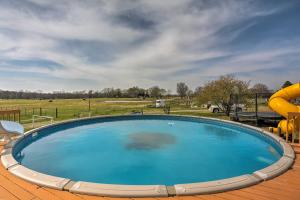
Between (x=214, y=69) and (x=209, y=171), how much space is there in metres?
19.9

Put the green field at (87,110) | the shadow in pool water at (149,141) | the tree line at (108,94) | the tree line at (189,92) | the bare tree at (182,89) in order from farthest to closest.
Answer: the tree line at (108,94) < the bare tree at (182,89) < the tree line at (189,92) < the green field at (87,110) < the shadow in pool water at (149,141)

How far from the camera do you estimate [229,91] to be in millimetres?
17078

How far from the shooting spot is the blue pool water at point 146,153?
567 centimetres

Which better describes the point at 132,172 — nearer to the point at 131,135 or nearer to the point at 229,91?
the point at 131,135

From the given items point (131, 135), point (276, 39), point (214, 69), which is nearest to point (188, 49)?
point (276, 39)

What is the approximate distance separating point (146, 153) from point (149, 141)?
5.77 ft

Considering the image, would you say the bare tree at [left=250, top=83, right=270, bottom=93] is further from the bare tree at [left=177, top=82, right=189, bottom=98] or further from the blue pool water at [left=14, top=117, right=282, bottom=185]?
the bare tree at [left=177, top=82, right=189, bottom=98]

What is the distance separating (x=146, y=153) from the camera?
7.59m

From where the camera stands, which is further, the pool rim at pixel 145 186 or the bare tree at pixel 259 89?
the bare tree at pixel 259 89

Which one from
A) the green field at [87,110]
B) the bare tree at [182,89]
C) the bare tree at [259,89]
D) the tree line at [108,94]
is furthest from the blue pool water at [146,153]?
the tree line at [108,94]

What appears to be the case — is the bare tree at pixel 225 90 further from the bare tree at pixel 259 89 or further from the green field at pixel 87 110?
→ the bare tree at pixel 259 89

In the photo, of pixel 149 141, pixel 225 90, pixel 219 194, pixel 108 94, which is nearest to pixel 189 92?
pixel 108 94

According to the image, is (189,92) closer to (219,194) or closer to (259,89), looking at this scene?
(259,89)

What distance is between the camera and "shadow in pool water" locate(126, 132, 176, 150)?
8.49 metres
